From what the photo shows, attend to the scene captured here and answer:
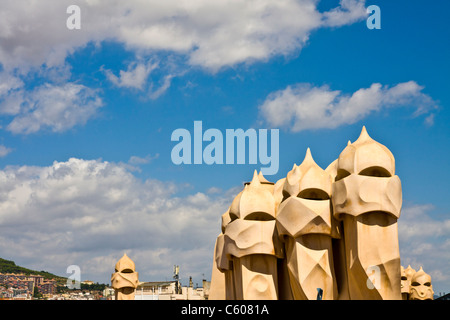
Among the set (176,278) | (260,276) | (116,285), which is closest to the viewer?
(260,276)

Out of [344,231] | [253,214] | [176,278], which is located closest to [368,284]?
[344,231]

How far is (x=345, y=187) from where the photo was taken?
1727cm

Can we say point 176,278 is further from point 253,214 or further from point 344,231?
point 344,231
